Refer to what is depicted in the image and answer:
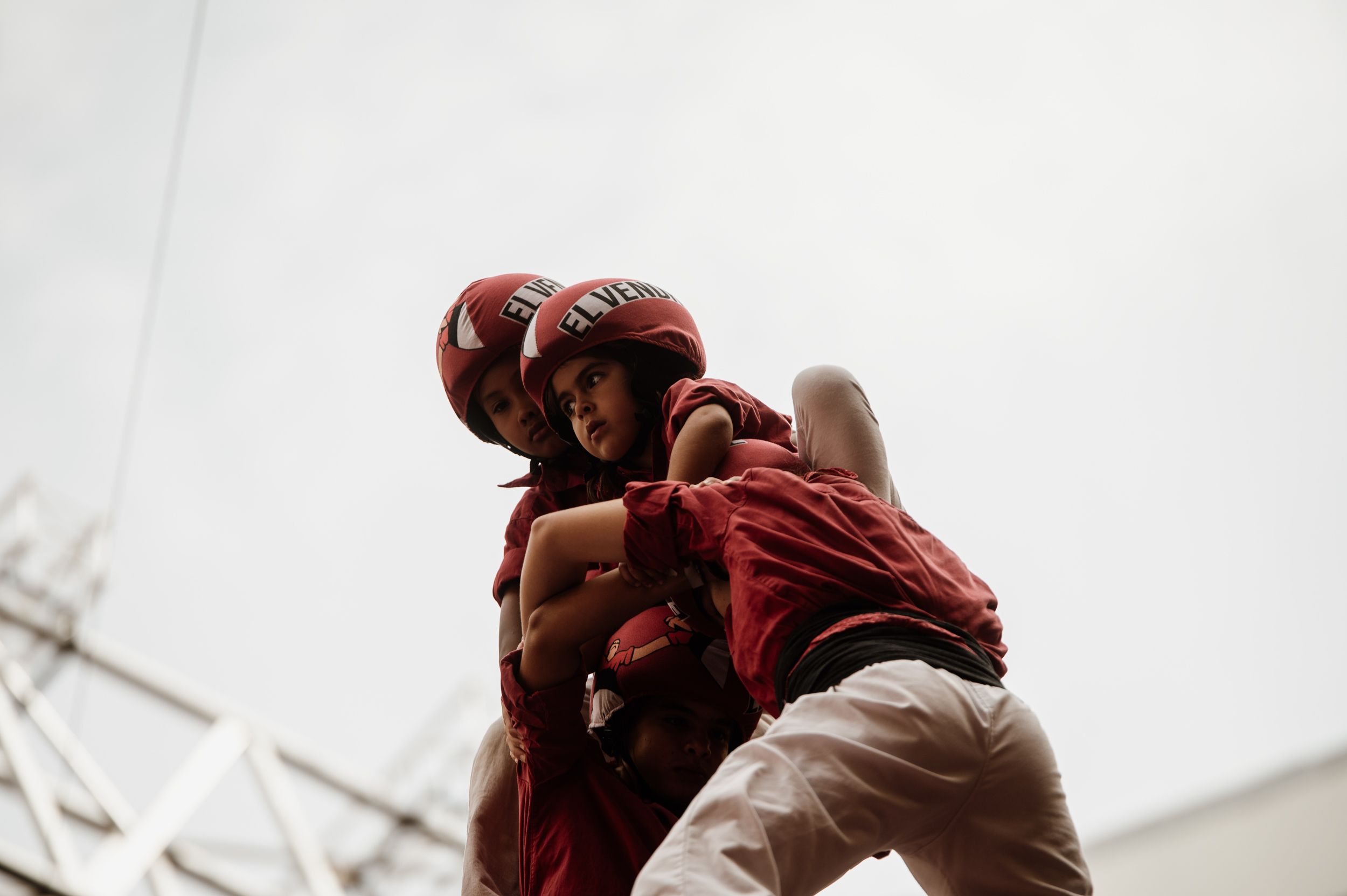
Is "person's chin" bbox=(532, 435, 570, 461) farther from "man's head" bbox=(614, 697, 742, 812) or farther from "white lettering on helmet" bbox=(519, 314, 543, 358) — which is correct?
"man's head" bbox=(614, 697, 742, 812)

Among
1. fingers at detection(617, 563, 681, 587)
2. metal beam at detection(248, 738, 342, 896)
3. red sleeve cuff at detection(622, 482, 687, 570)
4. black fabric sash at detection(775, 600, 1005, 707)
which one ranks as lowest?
metal beam at detection(248, 738, 342, 896)

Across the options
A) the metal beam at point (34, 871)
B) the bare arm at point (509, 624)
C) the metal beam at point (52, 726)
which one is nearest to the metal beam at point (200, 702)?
the metal beam at point (52, 726)

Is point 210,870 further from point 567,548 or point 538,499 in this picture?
point 567,548

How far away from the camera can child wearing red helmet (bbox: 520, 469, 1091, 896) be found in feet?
2.49

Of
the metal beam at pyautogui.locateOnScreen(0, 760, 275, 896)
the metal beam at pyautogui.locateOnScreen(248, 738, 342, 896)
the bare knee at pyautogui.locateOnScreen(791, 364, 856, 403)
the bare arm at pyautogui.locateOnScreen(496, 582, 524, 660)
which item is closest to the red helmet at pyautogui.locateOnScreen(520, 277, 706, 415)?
the bare knee at pyautogui.locateOnScreen(791, 364, 856, 403)

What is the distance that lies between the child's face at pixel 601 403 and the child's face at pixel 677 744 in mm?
273

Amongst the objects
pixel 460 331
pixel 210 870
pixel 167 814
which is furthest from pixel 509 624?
pixel 210 870

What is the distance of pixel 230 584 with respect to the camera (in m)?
2.04

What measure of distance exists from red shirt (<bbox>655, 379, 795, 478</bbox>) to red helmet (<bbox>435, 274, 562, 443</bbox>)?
1.00ft

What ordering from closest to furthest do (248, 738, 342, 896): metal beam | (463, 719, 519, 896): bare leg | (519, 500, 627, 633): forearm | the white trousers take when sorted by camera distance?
1. the white trousers
2. (519, 500, 627, 633): forearm
3. (463, 719, 519, 896): bare leg
4. (248, 738, 342, 896): metal beam

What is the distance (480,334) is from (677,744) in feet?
1.87

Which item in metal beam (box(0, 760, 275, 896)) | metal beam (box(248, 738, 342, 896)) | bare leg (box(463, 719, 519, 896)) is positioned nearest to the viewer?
bare leg (box(463, 719, 519, 896))

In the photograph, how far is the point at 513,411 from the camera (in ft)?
4.75

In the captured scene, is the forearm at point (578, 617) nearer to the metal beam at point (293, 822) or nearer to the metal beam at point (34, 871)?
the metal beam at point (34, 871)
